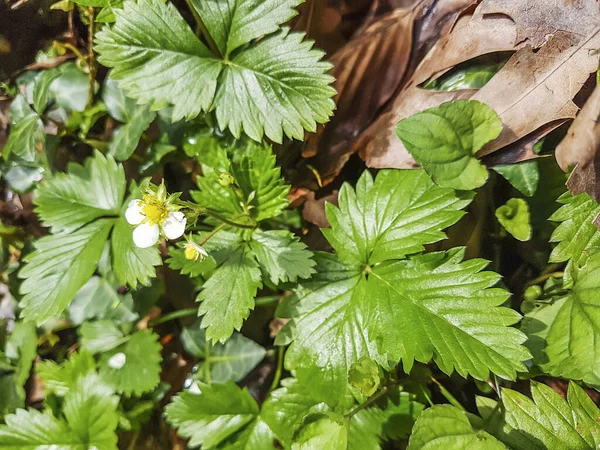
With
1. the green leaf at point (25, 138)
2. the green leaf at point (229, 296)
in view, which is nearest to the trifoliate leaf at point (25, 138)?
the green leaf at point (25, 138)

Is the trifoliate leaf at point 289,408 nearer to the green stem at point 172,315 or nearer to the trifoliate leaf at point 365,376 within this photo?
the trifoliate leaf at point 365,376

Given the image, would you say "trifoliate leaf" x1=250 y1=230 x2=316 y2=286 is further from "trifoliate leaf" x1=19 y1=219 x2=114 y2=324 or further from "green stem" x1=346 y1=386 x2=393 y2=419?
"trifoliate leaf" x1=19 y1=219 x2=114 y2=324

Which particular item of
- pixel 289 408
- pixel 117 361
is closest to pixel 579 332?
pixel 289 408

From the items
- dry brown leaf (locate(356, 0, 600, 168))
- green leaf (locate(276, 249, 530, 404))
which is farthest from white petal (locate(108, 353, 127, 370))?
dry brown leaf (locate(356, 0, 600, 168))

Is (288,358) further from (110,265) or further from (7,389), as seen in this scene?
(7,389)

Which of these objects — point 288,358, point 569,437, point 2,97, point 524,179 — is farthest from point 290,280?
point 2,97

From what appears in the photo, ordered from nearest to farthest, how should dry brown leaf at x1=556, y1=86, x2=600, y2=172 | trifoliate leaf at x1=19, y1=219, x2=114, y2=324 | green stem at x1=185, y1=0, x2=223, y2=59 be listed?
1. dry brown leaf at x1=556, y1=86, x2=600, y2=172
2. green stem at x1=185, y1=0, x2=223, y2=59
3. trifoliate leaf at x1=19, y1=219, x2=114, y2=324
